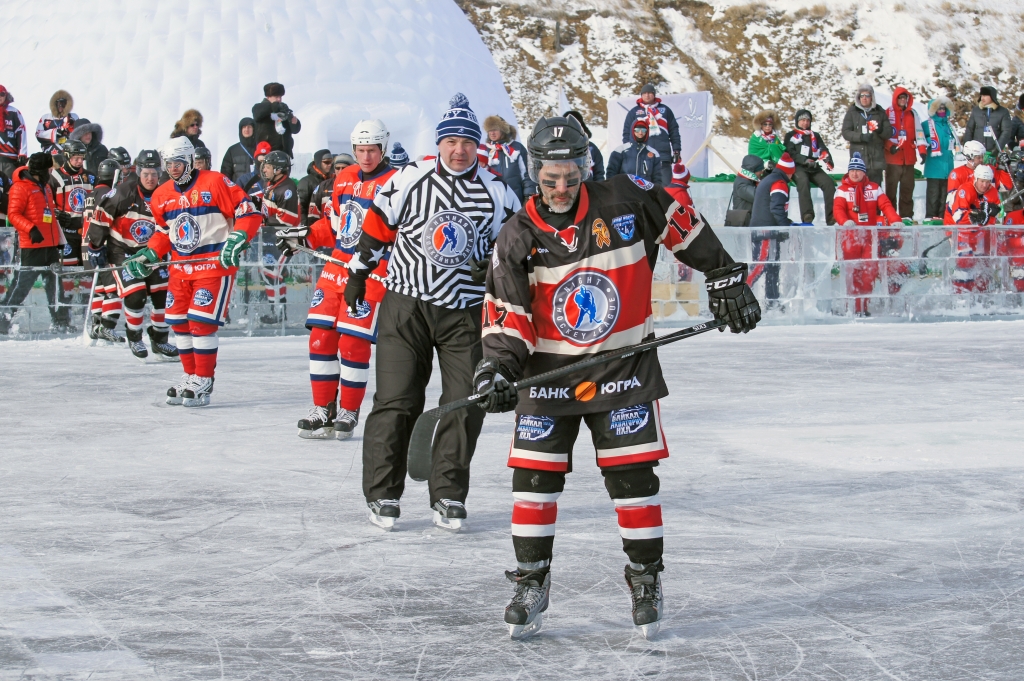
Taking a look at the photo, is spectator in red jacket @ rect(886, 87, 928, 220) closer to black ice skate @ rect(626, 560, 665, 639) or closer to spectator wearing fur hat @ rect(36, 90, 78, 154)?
spectator wearing fur hat @ rect(36, 90, 78, 154)

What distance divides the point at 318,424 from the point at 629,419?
3.66m

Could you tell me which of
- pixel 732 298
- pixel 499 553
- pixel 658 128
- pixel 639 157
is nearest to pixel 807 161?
pixel 658 128

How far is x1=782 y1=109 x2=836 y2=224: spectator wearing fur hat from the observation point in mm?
14125

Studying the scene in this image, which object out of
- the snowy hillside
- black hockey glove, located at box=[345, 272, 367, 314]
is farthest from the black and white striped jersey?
the snowy hillside

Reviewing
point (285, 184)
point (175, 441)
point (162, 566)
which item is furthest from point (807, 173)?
point (162, 566)

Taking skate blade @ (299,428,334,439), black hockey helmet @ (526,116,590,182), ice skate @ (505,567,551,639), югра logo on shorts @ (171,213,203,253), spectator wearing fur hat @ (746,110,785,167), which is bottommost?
skate blade @ (299,428,334,439)

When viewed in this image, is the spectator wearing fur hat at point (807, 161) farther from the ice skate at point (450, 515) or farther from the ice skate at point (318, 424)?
the ice skate at point (450, 515)

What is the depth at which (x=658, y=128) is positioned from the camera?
13156 mm

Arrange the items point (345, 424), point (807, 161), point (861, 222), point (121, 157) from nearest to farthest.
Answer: point (345, 424)
point (121, 157)
point (861, 222)
point (807, 161)

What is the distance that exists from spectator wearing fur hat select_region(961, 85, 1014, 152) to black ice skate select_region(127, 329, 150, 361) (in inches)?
362

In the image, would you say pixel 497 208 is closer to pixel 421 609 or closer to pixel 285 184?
pixel 421 609

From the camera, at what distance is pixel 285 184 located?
499 inches

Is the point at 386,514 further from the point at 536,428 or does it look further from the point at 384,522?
the point at 536,428

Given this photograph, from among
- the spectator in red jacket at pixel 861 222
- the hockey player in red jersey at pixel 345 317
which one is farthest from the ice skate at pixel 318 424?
the spectator in red jacket at pixel 861 222
